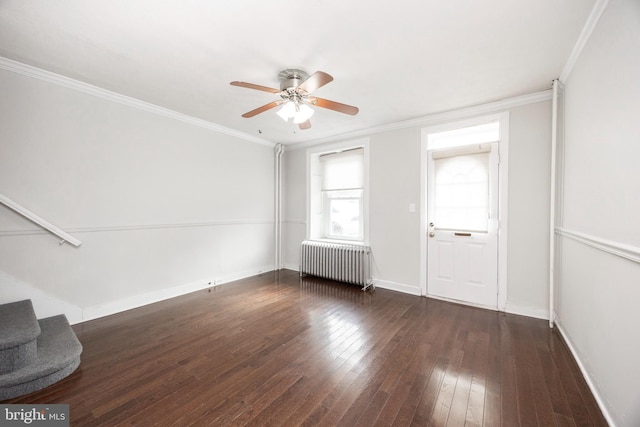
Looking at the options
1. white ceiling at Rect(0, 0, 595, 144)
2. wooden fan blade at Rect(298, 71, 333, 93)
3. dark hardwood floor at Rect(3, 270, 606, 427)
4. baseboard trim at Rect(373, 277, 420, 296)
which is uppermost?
white ceiling at Rect(0, 0, 595, 144)

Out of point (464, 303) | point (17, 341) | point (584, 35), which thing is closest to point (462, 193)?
point (464, 303)

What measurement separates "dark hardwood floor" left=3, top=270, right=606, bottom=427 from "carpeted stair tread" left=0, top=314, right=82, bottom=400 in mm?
68

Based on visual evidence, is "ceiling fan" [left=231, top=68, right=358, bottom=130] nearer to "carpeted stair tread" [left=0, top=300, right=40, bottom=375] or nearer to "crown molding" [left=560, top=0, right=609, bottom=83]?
"crown molding" [left=560, top=0, right=609, bottom=83]

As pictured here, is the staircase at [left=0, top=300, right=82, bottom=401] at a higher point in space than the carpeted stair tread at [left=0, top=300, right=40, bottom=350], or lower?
lower

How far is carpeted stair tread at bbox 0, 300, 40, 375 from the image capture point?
1751 mm

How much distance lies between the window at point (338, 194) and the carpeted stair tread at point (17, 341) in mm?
3784

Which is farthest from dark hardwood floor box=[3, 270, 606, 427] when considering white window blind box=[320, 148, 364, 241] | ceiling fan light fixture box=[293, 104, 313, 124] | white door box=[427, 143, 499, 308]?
ceiling fan light fixture box=[293, 104, 313, 124]

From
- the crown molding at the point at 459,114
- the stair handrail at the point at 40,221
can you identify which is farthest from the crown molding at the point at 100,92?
the crown molding at the point at 459,114

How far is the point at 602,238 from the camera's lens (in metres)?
1.63

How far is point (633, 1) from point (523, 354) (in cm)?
255

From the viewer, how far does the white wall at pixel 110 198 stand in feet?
8.13

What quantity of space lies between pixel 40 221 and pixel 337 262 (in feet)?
12.2

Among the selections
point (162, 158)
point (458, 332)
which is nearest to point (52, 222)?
point (162, 158)

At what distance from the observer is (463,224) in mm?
3439
